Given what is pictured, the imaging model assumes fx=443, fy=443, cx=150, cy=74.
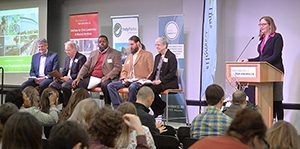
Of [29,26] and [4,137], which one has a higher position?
[29,26]

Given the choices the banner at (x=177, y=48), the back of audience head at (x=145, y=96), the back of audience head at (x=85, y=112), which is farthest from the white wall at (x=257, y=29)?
the back of audience head at (x=85, y=112)

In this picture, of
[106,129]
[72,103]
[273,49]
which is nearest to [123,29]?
[273,49]

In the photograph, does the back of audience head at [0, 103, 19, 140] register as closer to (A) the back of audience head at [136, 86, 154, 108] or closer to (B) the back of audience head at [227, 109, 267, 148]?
(A) the back of audience head at [136, 86, 154, 108]

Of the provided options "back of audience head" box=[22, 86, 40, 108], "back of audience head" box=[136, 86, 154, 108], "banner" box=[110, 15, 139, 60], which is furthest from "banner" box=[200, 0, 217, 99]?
"back of audience head" box=[22, 86, 40, 108]

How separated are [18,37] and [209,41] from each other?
4.92 metres

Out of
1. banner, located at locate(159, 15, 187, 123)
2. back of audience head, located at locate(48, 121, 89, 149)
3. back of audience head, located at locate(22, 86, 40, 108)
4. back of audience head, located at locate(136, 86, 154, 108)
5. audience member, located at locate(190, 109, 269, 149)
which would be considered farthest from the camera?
banner, located at locate(159, 15, 187, 123)

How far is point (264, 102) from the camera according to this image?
565 cm

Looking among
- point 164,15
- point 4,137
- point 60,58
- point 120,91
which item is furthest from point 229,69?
point 60,58

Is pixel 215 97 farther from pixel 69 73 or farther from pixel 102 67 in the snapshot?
pixel 69 73

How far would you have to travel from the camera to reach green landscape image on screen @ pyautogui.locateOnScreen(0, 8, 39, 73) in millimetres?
9625

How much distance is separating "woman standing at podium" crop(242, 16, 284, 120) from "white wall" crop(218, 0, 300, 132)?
50.8 inches

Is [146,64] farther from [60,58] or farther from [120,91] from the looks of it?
[60,58]

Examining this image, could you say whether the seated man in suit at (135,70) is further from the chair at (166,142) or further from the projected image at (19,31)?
the projected image at (19,31)

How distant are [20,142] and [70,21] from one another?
7.48 m
